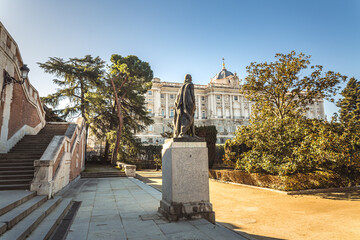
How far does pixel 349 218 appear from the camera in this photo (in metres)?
5.63

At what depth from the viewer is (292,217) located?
5863 millimetres

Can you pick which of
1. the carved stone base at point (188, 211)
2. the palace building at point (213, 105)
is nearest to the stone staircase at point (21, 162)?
the carved stone base at point (188, 211)

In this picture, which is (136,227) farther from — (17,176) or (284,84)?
(284,84)

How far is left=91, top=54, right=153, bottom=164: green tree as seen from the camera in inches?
825

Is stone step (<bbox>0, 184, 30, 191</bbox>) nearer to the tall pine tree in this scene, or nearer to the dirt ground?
the dirt ground

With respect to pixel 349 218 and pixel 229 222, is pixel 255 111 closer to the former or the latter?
pixel 349 218

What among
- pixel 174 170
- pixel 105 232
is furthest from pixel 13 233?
pixel 174 170

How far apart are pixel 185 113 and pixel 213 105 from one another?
62435 mm

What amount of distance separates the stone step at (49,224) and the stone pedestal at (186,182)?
225 centimetres

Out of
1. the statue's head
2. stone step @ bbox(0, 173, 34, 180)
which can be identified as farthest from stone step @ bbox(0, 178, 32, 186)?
the statue's head

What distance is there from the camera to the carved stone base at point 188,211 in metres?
4.46

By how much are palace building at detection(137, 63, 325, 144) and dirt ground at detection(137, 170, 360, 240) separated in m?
51.8

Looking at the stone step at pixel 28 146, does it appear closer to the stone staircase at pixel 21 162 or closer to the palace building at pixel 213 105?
the stone staircase at pixel 21 162

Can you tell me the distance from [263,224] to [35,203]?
5551mm
